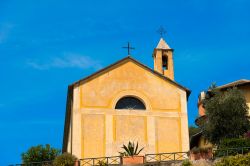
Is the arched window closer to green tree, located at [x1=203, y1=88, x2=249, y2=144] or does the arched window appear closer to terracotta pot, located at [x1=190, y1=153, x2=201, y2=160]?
green tree, located at [x1=203, y1=88, x2=249, y2=144]

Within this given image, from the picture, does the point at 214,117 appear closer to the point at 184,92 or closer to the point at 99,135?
the point at 184,92

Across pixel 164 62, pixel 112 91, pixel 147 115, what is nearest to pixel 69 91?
pixel 112 91

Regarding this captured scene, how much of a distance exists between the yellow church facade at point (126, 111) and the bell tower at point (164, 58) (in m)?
13.1

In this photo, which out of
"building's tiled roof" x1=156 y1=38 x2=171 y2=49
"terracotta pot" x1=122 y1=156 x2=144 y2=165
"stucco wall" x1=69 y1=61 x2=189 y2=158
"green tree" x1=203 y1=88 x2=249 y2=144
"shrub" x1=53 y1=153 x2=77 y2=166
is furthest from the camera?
"building's tiled roof" x1=156 y1=38 x2=171 y2=49

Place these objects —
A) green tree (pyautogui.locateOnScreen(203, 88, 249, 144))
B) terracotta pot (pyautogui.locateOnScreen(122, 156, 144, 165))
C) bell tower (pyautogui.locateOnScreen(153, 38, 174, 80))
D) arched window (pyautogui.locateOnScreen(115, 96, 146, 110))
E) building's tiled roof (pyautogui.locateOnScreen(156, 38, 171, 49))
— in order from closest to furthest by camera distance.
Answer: terracotta pot (pyautogui.locateOnScreen(122, 156, 144, 165))
green tree (pyautogui.locateOnScreen(203, 88, 249, 144))
arched window (pyautogui.locateOnScreen(115, 96, 146, 110))
bell tower (pyautogui.locateOnScreen(153, 38, 174, 80))
building's tiled roof (pyautogui.locateOnScreen(156, 38, 171, 49))

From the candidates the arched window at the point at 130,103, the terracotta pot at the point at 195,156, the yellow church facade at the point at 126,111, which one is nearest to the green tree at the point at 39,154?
the yellow church facade at the point at 126,111

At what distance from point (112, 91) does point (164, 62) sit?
17.2 metres

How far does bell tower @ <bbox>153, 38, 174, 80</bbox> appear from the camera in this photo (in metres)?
53.6

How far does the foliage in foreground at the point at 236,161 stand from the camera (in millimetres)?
29500

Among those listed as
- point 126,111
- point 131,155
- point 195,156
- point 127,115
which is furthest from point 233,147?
point 126,111

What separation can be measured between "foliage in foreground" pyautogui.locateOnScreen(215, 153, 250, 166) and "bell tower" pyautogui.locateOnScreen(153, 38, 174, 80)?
23.4 metres

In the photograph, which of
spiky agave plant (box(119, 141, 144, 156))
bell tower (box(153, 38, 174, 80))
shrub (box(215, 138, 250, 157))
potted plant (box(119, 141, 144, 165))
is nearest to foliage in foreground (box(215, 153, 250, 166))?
shrub (box(215, 138, 250, 157))

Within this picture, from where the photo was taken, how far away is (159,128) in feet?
127

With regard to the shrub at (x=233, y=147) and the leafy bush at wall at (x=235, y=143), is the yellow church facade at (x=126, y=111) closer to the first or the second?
the leafy bush at wall at (x=235, y=143)
